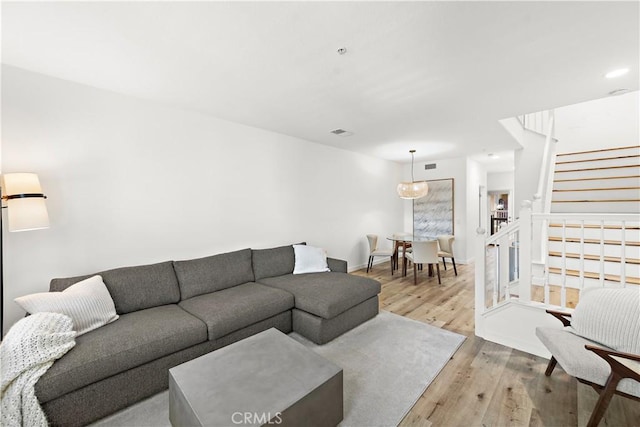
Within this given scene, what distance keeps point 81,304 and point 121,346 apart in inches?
20.4

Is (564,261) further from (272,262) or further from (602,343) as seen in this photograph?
(272,262)

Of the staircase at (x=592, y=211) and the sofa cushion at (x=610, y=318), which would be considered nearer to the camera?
the sofa cushion at (x=610, y=318)

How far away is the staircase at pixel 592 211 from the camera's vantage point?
9.22 ft

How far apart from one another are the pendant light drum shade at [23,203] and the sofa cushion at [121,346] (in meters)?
0.92

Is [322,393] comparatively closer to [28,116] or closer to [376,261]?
[28,116]

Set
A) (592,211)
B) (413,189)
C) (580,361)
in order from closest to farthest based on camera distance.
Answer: (580,361), (592,211), (413,189)

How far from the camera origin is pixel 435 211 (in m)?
6.39

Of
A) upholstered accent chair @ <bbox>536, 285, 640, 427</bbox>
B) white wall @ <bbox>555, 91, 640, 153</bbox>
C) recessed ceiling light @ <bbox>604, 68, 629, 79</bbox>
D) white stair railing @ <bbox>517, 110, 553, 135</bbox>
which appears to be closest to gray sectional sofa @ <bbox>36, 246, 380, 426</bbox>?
upholstered accent chair @ <bbox>536, 285, 640, 427</bbox>

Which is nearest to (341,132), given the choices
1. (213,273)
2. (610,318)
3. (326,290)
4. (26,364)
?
(326,290)

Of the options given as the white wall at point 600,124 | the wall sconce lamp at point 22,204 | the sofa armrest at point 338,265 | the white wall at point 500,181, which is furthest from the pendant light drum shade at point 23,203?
the white wall at point 500,181

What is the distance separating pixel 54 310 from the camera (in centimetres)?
183

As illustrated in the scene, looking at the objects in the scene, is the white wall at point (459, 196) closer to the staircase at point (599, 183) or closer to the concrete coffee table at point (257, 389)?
the staircase at point (599, 183)

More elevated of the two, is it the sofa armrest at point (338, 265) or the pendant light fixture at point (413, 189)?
the pendant light fixture at point (413, 189)

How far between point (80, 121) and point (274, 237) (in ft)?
8.39
